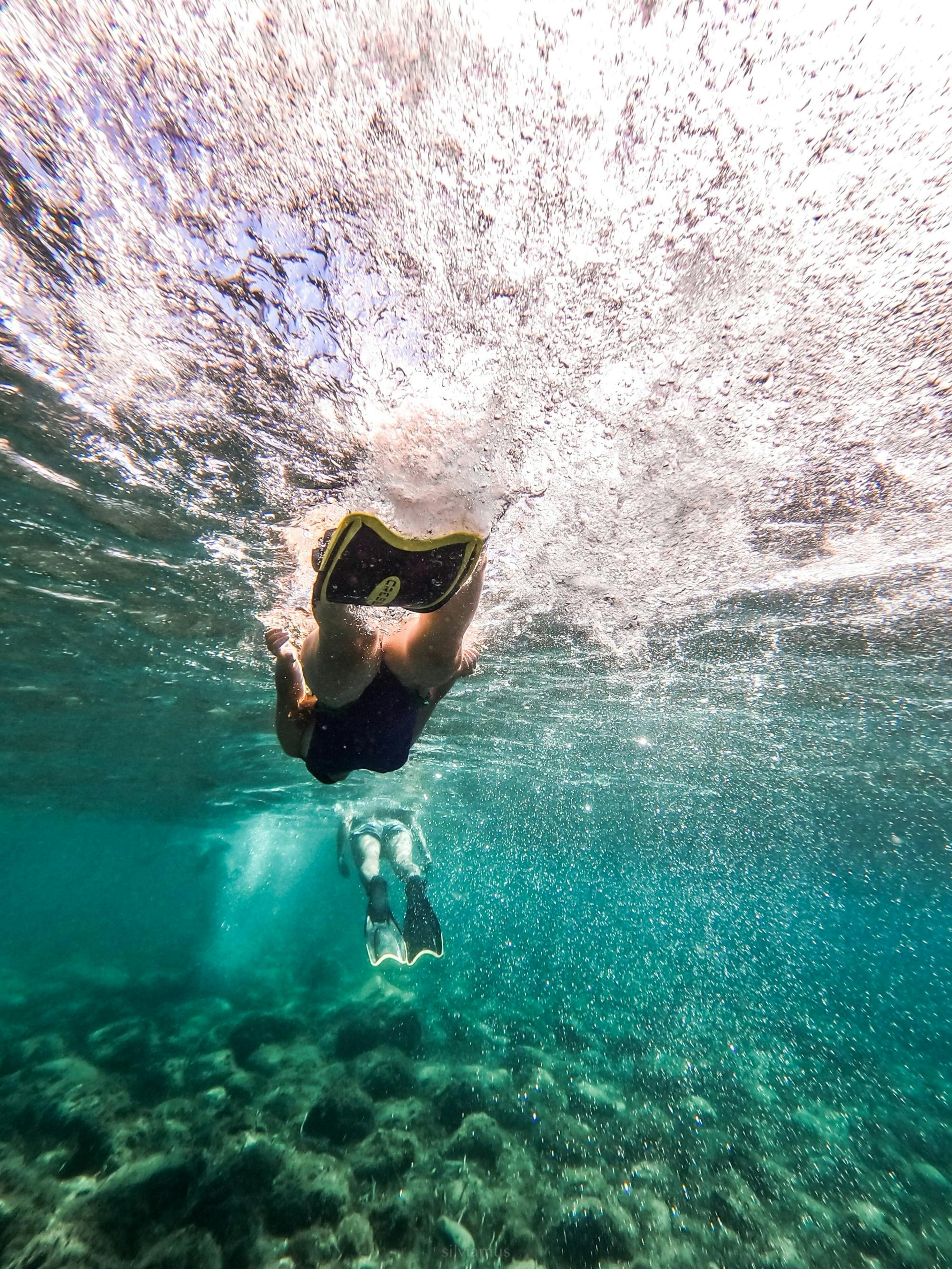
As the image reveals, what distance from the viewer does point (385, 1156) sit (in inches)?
339

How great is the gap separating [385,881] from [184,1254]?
24.4ft

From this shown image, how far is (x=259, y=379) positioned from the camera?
5754 millimetres

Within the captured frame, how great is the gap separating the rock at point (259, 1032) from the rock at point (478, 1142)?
590 centimetres

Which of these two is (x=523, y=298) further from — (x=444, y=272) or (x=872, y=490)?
(x=872, y=490)

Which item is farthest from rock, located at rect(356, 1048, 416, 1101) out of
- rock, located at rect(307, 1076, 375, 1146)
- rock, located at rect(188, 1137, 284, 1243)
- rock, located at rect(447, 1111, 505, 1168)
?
rock, located at rect(188, 1137, 284, 1243)

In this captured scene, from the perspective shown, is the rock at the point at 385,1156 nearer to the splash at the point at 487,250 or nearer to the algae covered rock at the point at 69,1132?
the algae covered rock at the point at 69,1132

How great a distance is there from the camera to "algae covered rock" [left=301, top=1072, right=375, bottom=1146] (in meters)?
9.16

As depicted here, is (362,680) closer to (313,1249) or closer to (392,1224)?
(313,1249)

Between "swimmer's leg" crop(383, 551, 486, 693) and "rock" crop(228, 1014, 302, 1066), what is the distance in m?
13.2

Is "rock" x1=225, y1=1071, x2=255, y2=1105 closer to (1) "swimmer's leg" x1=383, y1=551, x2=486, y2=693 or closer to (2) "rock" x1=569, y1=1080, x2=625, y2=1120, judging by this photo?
(2) "rock" x1=569, y1=1080, x2=625, y2=1120

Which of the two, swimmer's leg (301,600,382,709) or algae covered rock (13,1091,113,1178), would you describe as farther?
algae covered rock (13,1091,113,1178)

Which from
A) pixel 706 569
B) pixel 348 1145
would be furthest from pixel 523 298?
pixel 348 1145

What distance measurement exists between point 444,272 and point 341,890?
12444 centimetres

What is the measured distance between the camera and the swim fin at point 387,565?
3.30 metres
